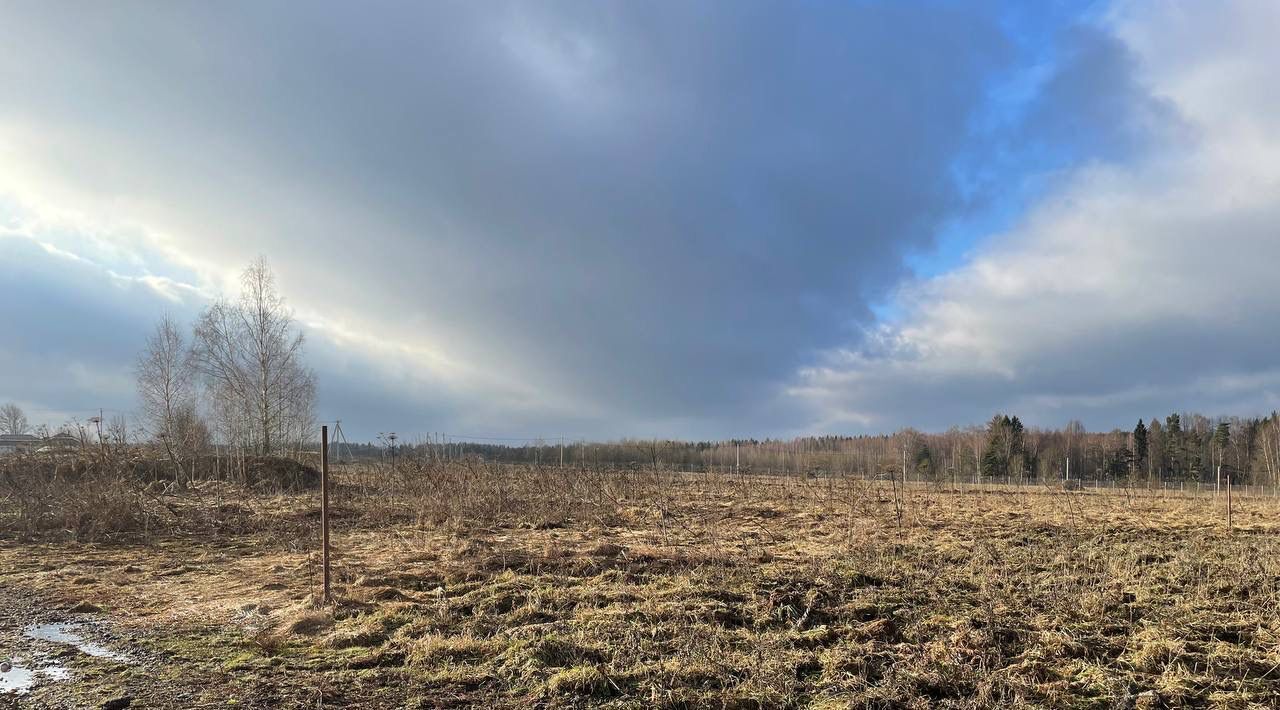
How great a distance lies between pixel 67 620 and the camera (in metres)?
6.50

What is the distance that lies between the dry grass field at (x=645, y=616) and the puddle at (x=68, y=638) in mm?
68

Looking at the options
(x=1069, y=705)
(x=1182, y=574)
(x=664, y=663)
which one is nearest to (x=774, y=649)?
(x=664, y=663)

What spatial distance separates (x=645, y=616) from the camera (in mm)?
6012

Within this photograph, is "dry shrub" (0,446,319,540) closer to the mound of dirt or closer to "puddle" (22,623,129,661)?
the mound of dirt

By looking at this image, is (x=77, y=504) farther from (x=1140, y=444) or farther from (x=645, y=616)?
(x=1140, y=444)

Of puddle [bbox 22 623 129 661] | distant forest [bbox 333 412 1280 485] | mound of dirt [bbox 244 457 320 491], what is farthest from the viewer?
distant forest [bbox 333 412 1280 485]

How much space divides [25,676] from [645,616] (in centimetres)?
459

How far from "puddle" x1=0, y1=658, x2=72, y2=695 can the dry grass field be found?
0.08 meters

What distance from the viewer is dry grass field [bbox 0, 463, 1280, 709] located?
14.5 ft

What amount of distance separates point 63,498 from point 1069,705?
51.0ft

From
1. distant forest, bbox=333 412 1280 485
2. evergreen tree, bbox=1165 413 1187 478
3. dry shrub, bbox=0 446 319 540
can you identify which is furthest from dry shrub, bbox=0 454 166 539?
evergreen tree, bbox=1165 413 1187 478

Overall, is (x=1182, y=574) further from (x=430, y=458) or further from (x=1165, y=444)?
(x=1165, y=444)

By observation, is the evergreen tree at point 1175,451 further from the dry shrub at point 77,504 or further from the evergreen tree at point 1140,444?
the dry shrub at point 77,504

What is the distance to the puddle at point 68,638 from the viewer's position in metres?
5.34
